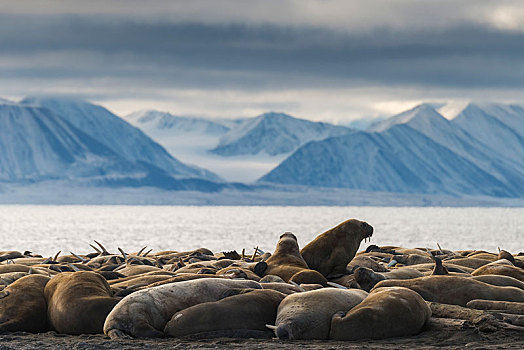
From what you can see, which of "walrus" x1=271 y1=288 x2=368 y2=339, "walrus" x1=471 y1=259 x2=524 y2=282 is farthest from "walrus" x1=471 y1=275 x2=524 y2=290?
"walrus" x1=271 y1=288 x2=368 y2=339

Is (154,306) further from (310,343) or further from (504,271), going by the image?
(504,271)

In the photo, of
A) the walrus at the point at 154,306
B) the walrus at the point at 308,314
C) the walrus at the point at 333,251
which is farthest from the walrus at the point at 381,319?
the walrus at the point at 333,251

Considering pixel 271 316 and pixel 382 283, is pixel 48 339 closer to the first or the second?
pixel 271 316

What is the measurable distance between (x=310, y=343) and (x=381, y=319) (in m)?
0.97

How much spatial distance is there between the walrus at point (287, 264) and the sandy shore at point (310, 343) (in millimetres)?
3075

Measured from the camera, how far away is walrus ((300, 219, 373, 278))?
1677 centimetres

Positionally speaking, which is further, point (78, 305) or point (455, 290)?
point (455, 290)

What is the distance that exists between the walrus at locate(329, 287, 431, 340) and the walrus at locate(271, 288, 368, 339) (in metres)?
0.13

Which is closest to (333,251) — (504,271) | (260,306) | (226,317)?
(504,271)

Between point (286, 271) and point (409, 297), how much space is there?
3.80 m

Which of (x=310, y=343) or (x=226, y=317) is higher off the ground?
(x=226, y=317)

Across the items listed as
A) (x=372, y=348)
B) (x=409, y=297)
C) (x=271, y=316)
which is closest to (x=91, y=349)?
(x=271, y=316)

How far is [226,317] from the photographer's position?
11820mm

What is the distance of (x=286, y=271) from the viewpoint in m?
15.3
